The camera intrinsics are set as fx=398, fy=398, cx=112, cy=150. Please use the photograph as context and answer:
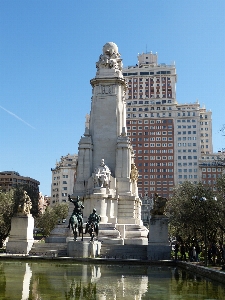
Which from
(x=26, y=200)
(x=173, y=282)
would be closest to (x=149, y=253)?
(x=26, y=200)

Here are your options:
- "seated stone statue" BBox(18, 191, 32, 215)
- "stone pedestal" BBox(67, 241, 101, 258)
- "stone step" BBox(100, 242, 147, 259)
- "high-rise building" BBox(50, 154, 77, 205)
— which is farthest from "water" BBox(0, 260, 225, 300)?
"high-rise building" BBox(50, 154, 77, 205)

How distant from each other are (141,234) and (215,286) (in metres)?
20.0

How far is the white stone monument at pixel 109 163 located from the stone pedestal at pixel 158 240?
3239 millimetres

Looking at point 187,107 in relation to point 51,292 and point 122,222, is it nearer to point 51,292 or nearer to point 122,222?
point 122,222

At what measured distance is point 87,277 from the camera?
56.1ft

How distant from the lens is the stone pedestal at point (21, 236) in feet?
104

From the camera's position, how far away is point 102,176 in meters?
37.3

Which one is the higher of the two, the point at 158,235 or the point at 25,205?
the point at 25,205

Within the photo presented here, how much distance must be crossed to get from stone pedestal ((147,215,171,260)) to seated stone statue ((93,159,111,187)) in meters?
7.75

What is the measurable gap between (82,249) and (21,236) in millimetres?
7258

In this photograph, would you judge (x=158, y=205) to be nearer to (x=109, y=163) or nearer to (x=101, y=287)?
(x=109, y=163)

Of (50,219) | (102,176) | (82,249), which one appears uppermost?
(102,176)

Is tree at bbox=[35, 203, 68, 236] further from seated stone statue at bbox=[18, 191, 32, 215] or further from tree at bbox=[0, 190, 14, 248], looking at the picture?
seated stone statue at bbox=[18, 191, 32, 215]

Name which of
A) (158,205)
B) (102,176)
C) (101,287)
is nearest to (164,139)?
(102,176)
